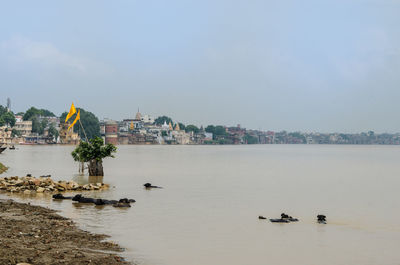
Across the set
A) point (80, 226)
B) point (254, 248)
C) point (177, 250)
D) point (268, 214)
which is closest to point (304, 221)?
point (268, 214)

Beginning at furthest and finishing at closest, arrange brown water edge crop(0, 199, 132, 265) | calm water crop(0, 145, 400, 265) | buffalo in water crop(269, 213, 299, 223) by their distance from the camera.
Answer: buffalo in water crop(269, 213, 299, 223), calm water crop(0, 145, 400, 265), brown water edge crop(0, 199, 132, 265)

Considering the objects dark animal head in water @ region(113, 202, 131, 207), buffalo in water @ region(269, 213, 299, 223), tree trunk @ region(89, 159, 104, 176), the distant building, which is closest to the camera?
buffalo in water @ region(269, 213, 299, 223)

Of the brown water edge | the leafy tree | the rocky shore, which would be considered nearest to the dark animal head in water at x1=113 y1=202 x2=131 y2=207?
the brown water edge

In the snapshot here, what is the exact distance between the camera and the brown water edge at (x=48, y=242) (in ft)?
36.9

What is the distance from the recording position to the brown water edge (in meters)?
11.3

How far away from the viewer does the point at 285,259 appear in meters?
14.5

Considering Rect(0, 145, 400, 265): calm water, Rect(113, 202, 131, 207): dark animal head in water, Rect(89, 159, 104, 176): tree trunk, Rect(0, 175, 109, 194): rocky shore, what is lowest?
Rect(0, 145, 400, 265): calm water

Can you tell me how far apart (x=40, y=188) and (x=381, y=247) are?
20.5 m

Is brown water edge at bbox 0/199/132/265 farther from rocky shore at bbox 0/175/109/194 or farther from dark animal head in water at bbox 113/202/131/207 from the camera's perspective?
rocky shore at bbox 0/175/109/194

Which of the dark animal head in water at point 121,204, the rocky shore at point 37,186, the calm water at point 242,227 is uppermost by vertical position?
the rocky shore at point 37,186

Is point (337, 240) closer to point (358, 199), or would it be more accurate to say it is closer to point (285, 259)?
point (285, 259)

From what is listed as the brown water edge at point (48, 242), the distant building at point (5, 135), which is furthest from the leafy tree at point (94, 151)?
the distant building at point (5, 135)

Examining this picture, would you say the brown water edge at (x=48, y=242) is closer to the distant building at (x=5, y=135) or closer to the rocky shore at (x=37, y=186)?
the rocky shore at (x=37, y=186)

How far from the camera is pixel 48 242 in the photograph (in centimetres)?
1334
